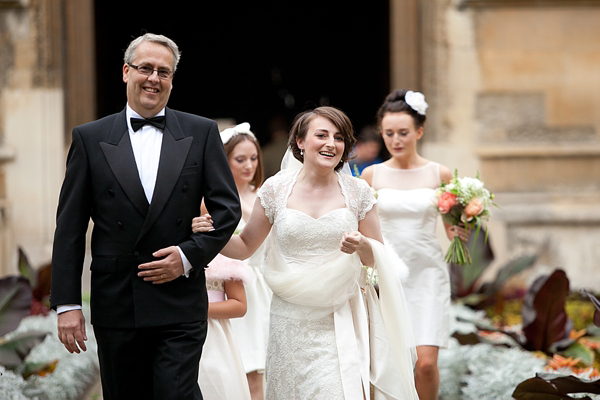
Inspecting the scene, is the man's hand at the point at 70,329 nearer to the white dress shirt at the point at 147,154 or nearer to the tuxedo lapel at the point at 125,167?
the white dress shirt at the point at 147,154

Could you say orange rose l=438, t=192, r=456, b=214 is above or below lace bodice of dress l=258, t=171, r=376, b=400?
above

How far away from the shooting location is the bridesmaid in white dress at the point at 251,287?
5.07m

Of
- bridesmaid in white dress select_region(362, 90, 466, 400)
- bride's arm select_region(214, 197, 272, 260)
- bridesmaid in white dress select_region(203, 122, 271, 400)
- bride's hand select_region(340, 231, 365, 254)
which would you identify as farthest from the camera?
bridesmaid in white dress select_region(362, 90, 466, 400)

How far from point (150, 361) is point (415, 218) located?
8.34 ft

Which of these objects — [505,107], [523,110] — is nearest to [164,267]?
[505,107]

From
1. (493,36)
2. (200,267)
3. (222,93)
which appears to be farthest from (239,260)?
(222,93)

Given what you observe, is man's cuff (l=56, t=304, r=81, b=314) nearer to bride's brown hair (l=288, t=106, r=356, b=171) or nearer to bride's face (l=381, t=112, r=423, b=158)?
bride's brown hair (l=288, t=106, r=356, b=171)

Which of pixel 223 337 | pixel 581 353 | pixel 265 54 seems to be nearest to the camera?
pixel 223 337

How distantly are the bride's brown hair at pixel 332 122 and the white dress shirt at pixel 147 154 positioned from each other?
0.84 m

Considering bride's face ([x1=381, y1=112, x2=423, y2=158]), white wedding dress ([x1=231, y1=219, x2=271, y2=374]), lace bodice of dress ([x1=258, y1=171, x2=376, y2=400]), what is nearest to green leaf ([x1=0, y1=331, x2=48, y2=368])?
white wedding dress ([x1=231, y1=219, x2=271, y2=374])

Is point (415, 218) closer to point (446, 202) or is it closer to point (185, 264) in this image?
point (446, 202)

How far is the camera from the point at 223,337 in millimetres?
4289

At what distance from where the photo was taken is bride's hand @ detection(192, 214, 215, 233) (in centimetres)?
344

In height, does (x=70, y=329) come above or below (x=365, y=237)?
below
